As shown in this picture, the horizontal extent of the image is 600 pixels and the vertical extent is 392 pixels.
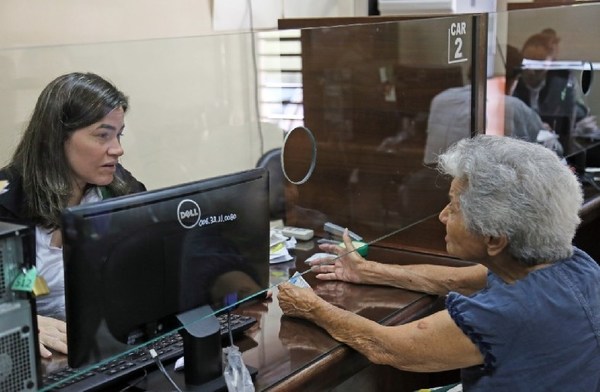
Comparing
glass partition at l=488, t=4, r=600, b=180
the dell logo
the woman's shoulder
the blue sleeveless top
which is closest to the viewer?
the dell logo

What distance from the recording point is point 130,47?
2.68m

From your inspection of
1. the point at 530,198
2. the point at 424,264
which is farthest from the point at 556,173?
the point at 424,264

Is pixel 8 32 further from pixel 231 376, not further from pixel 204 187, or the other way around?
pixel 231 376

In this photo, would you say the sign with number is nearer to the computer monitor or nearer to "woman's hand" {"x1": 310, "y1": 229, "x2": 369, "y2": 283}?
"woman's hand" {"x1": 310, "y1": 229, "x2": 369, "y2": 283}

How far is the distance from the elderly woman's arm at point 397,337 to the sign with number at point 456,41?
1169 millimetres

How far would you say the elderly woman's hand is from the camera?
181cm

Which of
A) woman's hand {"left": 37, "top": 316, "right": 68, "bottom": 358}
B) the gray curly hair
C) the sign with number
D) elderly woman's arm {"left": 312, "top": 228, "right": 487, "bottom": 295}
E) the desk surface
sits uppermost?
the sign with number

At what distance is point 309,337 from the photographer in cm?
175

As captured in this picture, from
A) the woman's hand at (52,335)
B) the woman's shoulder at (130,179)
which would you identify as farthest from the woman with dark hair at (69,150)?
the woman's hand at (52,335)

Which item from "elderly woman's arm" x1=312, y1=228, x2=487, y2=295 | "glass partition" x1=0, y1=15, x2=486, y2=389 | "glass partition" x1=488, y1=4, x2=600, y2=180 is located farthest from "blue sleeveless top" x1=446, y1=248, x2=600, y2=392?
"glass partition" x1=488, y1=4, x2=600, y2=180

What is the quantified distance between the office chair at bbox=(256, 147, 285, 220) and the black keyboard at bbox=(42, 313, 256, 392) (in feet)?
2.07

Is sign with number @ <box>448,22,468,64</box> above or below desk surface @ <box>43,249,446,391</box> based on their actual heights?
above

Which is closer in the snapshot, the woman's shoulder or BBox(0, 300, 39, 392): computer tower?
BBox(0, 300, 39, 392): computer tower

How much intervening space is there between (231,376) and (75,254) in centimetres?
40
